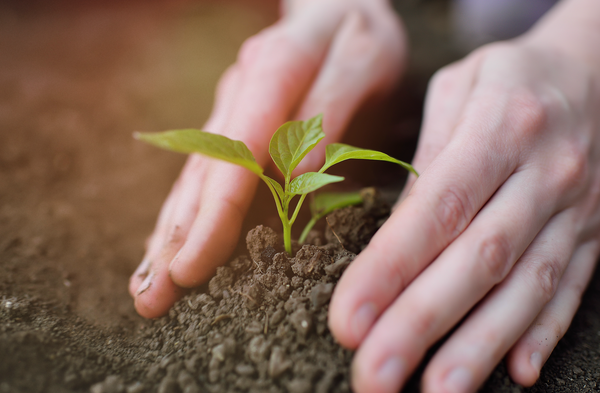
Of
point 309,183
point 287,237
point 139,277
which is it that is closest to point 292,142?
point 309,183

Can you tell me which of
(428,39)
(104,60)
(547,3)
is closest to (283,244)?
(104,60)

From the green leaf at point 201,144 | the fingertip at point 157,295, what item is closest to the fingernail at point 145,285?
the fingertip at point 157,295

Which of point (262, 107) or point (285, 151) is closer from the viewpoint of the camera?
point (285, 151)

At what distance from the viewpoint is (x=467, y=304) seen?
0.84m

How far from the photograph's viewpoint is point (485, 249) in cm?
87

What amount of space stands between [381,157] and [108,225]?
160 centimetres

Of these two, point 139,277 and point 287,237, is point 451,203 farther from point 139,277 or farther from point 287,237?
point 139,277

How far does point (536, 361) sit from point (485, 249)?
1.21 ft

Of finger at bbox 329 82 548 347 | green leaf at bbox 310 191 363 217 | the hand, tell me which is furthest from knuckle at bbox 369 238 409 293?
the hand

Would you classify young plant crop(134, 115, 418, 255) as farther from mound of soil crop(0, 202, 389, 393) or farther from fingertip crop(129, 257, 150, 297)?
fingertip crop(129, 257, 150, 297)

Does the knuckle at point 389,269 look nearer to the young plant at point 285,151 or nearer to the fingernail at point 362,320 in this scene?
the fingernail at point 362,320

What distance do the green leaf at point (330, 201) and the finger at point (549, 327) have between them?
649 mm

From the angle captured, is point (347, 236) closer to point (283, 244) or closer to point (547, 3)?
point (283, 244)

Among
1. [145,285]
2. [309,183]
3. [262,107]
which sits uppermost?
[262,107]
